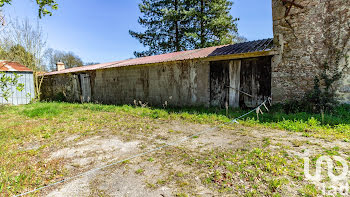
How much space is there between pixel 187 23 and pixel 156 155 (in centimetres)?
1690

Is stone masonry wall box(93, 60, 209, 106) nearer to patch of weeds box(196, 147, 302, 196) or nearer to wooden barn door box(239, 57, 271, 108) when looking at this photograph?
wooden barn door box(239, 57, 271, 108)

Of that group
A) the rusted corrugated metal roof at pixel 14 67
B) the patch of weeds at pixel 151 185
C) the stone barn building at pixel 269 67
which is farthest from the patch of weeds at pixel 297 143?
the rusted corrugated metal roof at pixel 14 67

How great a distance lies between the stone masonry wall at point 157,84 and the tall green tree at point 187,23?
8.52 m

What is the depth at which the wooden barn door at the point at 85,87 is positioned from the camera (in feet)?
42.9

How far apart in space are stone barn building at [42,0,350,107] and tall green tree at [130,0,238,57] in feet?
30.5

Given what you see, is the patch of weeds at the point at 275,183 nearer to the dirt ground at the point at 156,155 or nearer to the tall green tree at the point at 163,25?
the dirt ground at the point at 156,155

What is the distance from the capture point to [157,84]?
955 centimetres

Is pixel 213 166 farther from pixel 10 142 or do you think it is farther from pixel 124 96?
pixel 124 96

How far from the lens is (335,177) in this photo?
8.14 ft

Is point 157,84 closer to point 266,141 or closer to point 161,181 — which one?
point 266,141

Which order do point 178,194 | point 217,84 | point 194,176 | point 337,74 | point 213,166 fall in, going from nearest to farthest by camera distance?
point 178,194, point 194,176, point 213,166, point 337,74, point 217,84

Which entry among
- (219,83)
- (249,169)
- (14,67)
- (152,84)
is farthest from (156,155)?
(14,67)

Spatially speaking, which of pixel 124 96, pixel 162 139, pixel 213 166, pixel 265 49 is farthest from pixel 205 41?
pixel 213 166

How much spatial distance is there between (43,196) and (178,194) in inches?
71.9
